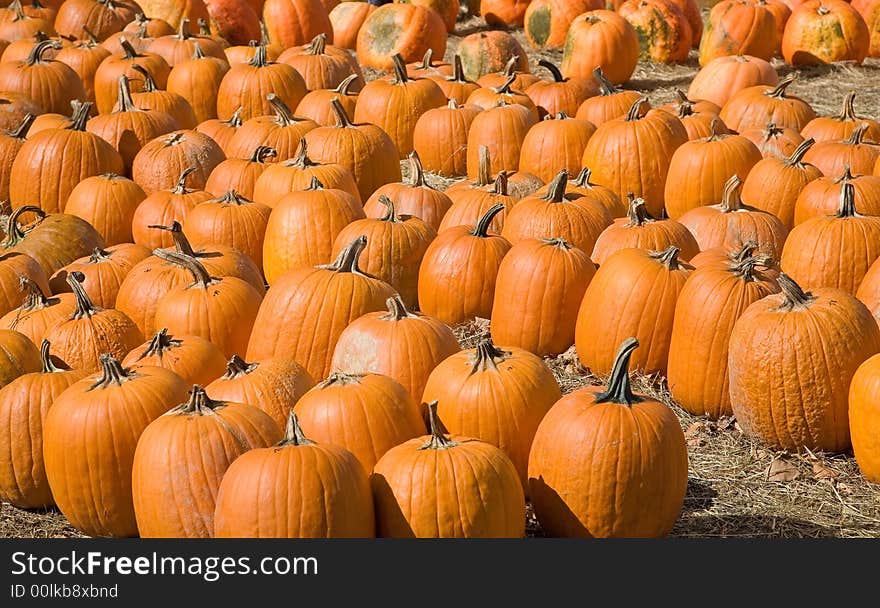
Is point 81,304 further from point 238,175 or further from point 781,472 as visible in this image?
point 781,472

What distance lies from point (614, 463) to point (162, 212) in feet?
11.9

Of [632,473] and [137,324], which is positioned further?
[137,324]

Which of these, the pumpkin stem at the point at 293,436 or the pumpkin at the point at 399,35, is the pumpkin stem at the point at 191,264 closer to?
the pumpkin stem at the point at 293,436

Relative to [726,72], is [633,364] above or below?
below

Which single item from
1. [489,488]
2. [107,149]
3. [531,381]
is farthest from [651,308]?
[107,149]

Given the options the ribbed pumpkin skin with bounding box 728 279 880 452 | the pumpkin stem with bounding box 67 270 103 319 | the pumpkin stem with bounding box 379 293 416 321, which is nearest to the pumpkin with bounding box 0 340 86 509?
the pumpkin stem with bounding box 67 270 103 319

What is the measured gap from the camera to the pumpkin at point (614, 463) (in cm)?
373

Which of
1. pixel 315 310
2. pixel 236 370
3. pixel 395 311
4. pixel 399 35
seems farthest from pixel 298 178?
pixel 399 35

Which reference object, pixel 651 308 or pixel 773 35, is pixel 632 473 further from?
pixel 773 35

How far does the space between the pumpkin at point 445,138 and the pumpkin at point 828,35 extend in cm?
476

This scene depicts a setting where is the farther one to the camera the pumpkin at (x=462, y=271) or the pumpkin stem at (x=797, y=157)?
the pumpkin stem at (x=797, y=157)

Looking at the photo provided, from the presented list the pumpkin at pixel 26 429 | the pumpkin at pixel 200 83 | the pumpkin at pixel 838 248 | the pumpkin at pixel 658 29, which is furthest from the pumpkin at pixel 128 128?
the pumpkin at pixel 658 29

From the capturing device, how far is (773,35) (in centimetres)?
1141

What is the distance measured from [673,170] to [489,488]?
3948mm
